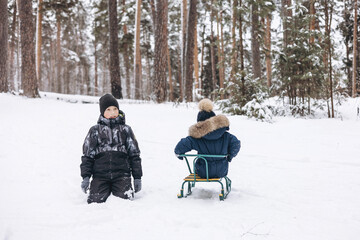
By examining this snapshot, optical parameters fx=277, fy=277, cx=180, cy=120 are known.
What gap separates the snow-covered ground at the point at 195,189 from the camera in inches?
119

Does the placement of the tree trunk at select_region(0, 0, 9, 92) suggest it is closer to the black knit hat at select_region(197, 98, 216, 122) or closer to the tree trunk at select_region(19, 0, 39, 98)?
the tree trunk at select_region(19, 0, 39, 98)

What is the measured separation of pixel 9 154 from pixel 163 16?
33.1 feet

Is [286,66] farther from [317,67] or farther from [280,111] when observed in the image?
[280,111]

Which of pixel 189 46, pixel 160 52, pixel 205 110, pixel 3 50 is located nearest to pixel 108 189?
pixel 205 110

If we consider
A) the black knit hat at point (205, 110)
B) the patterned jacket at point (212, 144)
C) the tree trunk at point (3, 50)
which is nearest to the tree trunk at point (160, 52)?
the tree trunk at point (3, 50)

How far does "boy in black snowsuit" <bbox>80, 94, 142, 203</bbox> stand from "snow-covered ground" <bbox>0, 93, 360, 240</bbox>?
0.21 meters

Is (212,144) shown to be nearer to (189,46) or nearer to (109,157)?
(109,157)

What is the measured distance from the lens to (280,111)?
36.0ft

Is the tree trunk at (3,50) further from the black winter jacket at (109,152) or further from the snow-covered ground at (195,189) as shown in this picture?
the black winter jacket at (109,152)

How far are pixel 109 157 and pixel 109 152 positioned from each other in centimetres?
7

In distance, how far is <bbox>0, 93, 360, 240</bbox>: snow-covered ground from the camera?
3021 millimetres

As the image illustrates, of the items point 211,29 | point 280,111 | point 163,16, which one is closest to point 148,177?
point 280,111

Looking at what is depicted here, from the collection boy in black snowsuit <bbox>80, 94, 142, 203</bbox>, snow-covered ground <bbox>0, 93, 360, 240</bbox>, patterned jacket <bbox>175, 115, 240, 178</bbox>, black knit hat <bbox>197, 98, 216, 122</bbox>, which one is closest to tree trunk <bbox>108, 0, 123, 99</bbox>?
snow-covered ground <bbox>0, 93, 360, 240</bbox>

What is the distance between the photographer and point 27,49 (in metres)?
12.3
